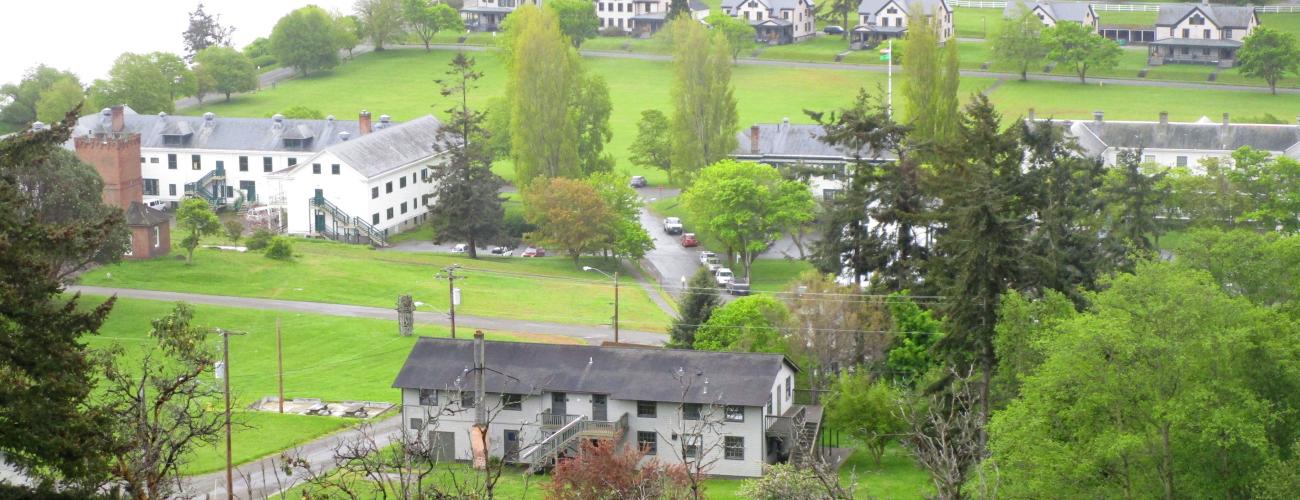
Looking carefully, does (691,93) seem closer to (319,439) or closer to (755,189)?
(755,189)

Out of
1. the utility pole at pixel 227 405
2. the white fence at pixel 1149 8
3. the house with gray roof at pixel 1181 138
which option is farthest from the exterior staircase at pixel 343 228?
the white fence at pixel 1149 8

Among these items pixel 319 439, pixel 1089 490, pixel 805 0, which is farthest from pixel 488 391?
pixel 805 0

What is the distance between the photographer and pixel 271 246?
83000 mm

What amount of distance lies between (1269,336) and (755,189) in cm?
4731

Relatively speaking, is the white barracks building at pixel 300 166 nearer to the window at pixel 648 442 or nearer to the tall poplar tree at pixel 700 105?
the tall poplar tree at pixel 700 105

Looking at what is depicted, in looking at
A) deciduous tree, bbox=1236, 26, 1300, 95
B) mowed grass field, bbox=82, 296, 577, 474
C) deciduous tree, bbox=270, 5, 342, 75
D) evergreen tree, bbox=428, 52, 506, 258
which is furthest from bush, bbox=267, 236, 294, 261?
deciduous tree, bbox=1236, 26, 1300, 95

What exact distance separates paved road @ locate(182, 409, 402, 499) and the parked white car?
27.0 meters

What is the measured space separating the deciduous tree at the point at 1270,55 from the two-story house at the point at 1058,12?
16.7 meters

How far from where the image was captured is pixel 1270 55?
131 metres

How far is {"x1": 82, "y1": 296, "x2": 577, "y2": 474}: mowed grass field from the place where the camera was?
191ft

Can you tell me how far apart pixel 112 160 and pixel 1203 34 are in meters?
90.0

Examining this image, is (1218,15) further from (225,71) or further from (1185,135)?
(225,71)

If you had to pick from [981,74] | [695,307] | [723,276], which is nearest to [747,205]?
[723,276]

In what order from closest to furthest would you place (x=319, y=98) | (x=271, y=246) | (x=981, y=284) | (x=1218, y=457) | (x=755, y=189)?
(x=1218, y=457) < (x=981, y=284) < (x=271, y=246) < (x=755, y=189) < (x=319, y=98)
